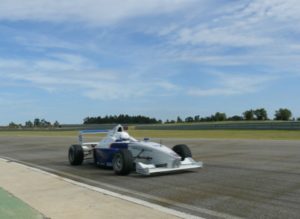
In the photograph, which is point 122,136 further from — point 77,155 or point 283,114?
point 283,114

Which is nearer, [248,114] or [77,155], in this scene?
[77,155]

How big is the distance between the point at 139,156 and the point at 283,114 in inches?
2321

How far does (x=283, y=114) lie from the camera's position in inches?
2753

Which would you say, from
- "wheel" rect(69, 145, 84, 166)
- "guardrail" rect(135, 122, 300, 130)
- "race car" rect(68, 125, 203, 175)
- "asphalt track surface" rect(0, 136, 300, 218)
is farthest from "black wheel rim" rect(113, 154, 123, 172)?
"guardrail" rect(135, 122, 300, 130)

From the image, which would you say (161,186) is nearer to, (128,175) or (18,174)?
(128,175)

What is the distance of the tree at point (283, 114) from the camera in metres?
68.6

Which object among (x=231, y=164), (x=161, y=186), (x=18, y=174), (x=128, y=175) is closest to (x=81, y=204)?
(x=161, y=186)

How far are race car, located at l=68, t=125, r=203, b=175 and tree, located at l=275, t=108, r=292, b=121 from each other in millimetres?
55640

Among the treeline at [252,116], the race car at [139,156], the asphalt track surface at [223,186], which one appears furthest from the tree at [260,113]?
the race car at [139,156]

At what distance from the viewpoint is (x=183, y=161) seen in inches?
544

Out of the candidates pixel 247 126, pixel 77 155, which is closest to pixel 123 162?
pixel 77 155

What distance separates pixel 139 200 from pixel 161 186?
1855 mm

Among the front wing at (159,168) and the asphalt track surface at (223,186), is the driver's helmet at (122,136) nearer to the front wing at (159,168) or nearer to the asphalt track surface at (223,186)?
the asphalt track surface at (223,186)

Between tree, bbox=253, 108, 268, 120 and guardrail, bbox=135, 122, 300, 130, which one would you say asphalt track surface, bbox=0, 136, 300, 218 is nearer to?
guardrail, bbox=135, 122, 300, 130
